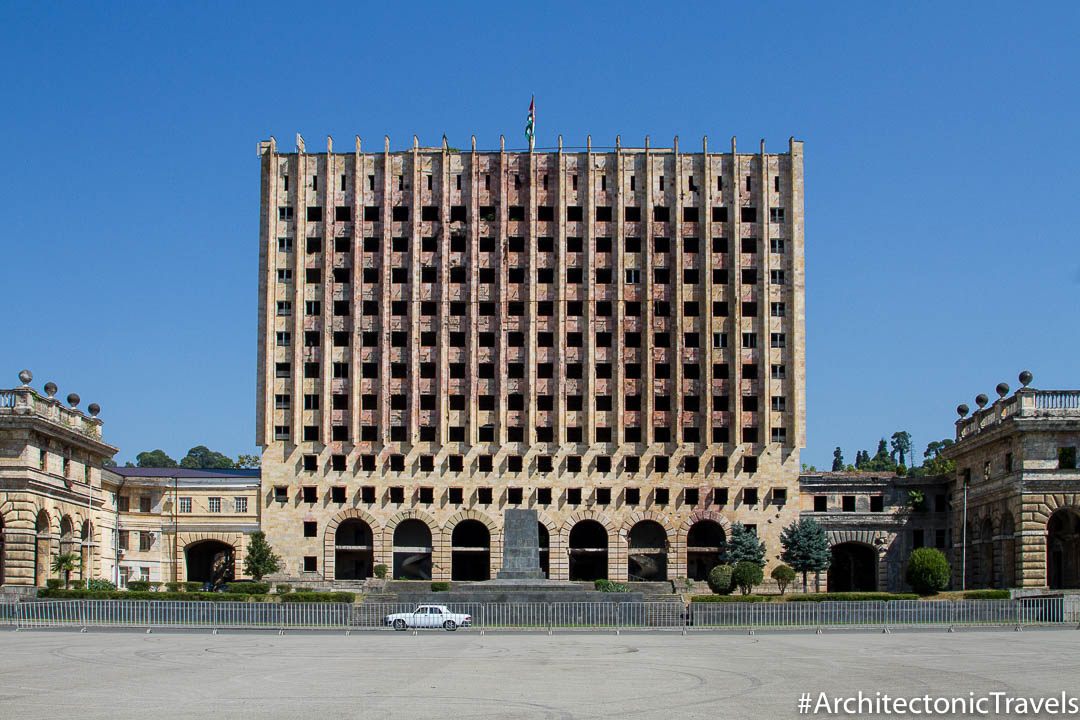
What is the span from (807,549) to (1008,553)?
14.3 metres

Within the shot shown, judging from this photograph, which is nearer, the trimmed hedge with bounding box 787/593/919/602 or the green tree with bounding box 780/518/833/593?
the trimmed hedge with bounding box 787/593/919/602

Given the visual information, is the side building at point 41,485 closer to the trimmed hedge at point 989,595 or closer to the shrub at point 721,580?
the shrub at point 721,580

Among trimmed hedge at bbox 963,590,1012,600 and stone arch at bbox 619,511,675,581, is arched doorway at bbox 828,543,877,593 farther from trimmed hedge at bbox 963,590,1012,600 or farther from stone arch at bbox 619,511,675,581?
trimmed hedge at bbox 963,590,1012,600

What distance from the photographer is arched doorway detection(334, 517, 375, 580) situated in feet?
336

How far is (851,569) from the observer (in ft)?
348

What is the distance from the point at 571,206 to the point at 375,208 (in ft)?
51.6

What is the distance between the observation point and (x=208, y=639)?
48188 millimetres

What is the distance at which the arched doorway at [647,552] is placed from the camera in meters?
102

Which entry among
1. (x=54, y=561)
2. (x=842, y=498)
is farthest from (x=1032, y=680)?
(x=842, y=498)

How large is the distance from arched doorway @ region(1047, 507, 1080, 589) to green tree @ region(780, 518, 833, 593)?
15.0 metres

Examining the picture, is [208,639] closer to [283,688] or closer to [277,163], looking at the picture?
[283,688]

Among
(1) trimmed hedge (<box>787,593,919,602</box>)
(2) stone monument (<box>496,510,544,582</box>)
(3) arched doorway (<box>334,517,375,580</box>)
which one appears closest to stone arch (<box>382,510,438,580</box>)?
(3) arched doorway (<box>334,517,375,580</box>)

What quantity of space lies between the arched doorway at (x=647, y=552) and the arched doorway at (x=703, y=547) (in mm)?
2080

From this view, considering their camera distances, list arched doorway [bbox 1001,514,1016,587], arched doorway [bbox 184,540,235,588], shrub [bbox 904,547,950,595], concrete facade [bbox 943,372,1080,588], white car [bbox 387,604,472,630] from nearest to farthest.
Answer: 1. white car [bbox 387,604,472,630]
2. shrub [bbox 904,547,950,595]
3. concrete facade [bbox 943,372,1080,588]
4. arched doorway [bbox 1001,514,1016,587]
5. arched doorway [bbox 184,540,235,588]
